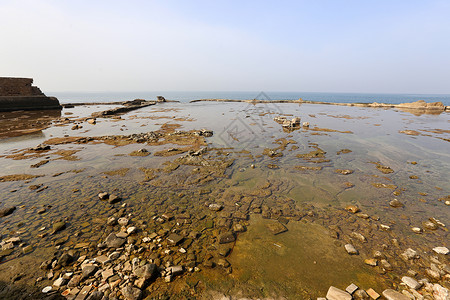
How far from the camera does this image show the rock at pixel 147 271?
3883 millimetres

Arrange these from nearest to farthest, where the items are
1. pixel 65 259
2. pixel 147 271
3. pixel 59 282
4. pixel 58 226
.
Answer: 1. pixel 59 282
2. pixel 147 271
3. pixel 65 259
4. pixel 58 226

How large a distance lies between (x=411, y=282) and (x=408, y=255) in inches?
41.1

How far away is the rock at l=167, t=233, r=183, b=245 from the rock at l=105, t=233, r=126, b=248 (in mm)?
1300

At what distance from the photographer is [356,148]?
1413 cm

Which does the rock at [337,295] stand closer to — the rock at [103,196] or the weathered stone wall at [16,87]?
the rock at [103,196]

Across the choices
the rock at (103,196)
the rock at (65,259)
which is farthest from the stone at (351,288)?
the rock at (103,196)

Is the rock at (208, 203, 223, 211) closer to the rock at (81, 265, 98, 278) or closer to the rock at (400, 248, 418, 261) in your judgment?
the rock at (81, 265, 98, 278)

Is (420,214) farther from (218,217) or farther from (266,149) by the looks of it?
(266,149)

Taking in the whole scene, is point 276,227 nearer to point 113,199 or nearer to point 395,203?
point 395,203

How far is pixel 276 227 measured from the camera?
225 inches

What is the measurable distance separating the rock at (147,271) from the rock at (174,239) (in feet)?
2.93

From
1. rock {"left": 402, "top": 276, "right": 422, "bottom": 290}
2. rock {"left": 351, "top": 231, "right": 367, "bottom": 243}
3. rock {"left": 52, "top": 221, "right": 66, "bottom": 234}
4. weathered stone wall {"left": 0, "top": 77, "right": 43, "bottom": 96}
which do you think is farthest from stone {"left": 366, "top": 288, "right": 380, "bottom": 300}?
weathered stone wall {"left": 0, "top": 77, "right": 43, "bottom": 96}

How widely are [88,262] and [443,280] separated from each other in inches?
338

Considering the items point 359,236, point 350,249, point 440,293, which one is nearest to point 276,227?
point 350,249
